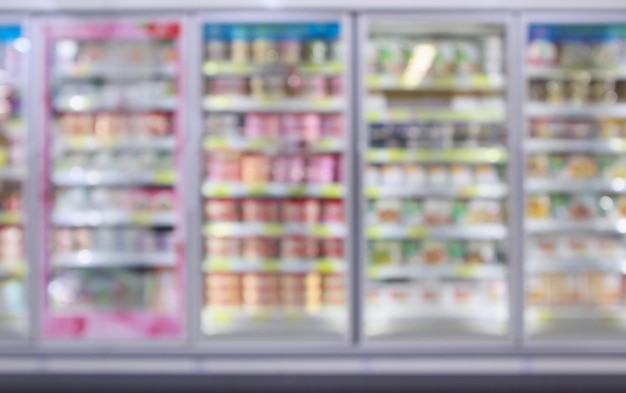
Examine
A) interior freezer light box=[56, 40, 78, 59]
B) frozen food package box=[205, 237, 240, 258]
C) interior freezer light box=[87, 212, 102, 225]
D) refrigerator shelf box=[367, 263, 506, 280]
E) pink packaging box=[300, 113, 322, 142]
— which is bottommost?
refrigerator shelf box=[367, 263, 506, 280]

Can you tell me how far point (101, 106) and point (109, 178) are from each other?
441 millimetres

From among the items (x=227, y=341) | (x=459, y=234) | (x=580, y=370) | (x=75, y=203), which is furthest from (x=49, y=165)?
(x=580, y=370)

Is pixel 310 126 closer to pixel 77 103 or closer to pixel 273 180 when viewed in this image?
pixel 273 180

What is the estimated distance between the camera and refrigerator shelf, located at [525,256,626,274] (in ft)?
14.5

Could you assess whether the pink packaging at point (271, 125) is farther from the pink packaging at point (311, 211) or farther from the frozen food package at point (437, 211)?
the frozen food package at point (437, 211)

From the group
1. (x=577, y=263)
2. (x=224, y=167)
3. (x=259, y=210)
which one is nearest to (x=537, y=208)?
(x=577, y=263)

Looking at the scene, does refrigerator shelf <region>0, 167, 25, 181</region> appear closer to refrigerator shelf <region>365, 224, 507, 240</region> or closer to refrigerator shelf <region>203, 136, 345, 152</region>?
refrigerator shelf <region>203, 136, 345, 152</region>

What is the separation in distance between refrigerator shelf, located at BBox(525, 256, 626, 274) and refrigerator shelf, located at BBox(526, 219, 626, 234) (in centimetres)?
18

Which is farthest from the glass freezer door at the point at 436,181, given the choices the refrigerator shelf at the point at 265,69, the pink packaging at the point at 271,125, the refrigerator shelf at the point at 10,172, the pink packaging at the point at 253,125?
the refrigerator shelf at the point at 10,172

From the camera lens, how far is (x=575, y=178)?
14.7ft

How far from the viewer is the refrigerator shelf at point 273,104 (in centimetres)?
427

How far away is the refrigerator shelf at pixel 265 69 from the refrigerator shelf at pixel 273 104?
0.53 ft

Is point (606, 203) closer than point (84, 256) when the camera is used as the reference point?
No

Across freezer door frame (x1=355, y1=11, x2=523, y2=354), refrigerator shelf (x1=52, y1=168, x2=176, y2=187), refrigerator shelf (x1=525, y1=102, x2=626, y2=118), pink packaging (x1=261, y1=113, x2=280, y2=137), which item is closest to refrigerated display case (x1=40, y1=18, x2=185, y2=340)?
refrigerator shelf (x1=52, y1=168, x2=176, y2=187)
